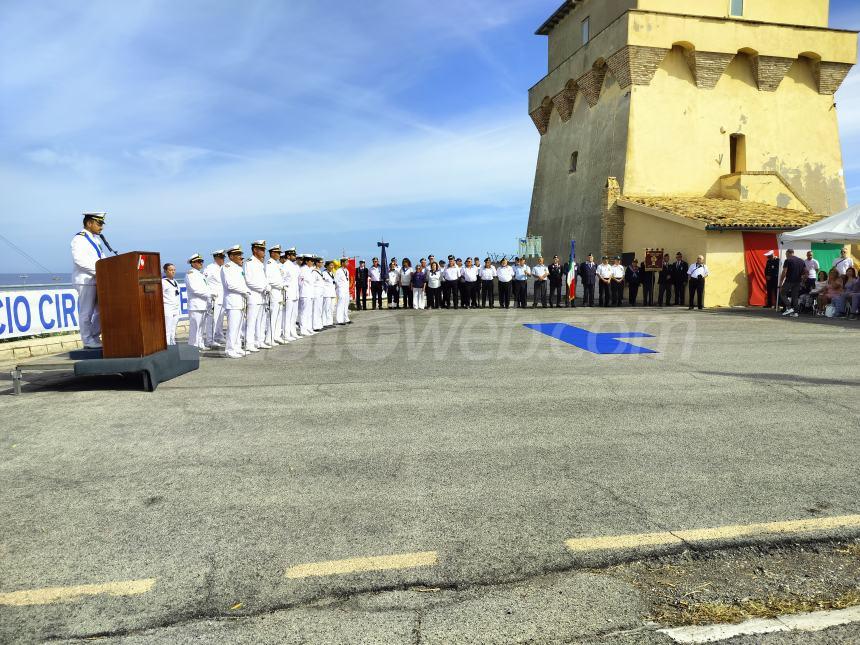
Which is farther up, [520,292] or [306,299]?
[306,299]

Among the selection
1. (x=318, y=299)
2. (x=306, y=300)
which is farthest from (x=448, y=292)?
(x=306, y=300)

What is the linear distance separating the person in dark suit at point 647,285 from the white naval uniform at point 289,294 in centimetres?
1371

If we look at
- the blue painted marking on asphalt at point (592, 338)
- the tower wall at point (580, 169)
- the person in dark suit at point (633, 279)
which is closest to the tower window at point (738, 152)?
the tower wall at point (580, 169)

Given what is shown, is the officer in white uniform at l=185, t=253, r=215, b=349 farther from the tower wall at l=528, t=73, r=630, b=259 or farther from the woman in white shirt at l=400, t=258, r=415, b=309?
the tower wall at l=528, t=73, r=630, b=259

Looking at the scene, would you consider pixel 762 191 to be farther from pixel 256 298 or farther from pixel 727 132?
pixel 256 298

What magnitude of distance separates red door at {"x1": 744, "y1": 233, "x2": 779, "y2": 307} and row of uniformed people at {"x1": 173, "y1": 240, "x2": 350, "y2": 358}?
14.9 metres

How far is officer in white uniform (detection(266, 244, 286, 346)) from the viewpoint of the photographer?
13.1 meters

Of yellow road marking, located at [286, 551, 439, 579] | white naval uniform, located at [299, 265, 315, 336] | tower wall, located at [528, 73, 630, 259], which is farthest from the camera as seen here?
tower wall, located at [528, 73, 630, 259]

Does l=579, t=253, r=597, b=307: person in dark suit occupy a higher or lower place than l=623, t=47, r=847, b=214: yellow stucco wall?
lower

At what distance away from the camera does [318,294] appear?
16.2m

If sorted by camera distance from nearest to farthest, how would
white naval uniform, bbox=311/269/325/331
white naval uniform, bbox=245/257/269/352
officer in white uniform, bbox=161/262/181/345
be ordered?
1. white naval uniform, bbox=245/257/269/352
2. officer in white uniform, bbox=161/262/181/345
3. white naval uniform, bbox=311/269/325/331

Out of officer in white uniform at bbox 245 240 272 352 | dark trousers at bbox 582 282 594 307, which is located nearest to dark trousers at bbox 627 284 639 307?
dark trousers at bbox 582 282 594 307

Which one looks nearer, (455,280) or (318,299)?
(318,299)

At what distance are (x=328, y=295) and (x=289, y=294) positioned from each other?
2531 millimetres
